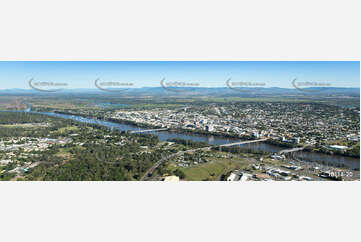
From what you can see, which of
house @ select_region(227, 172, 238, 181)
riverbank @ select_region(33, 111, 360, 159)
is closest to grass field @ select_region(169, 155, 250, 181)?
house @ select_region(227, 172, 238, 181)

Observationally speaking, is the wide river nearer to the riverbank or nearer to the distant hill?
the riverbank

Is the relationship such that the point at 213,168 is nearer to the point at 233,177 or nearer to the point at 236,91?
the point at 233,177

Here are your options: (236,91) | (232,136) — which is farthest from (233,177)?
(236,91)

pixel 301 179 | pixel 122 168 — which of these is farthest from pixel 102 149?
pixel 301 179

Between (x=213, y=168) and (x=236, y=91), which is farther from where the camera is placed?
(x=236, y=91)

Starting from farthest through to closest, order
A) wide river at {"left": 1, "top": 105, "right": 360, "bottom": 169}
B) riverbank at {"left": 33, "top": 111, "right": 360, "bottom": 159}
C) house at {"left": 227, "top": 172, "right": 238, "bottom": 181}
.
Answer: riverbank at {"left": 33, "top": 111, "right": 360, "bottom": 159} → wide river at {"left": 1, "top": 105, "right": 360, "bottom": 169} → house at {"left": 227, "top": 172, "right": 238, "bottom": 181}

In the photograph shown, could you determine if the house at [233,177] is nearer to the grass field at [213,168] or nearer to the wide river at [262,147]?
the grass field at [213,168]

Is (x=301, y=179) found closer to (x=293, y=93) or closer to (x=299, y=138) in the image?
(x=299, y=138)

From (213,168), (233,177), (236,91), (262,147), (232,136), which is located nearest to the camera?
(233,177)

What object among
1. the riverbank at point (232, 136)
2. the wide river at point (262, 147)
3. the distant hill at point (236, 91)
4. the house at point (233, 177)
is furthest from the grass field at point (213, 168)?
the distant hill at point (236, 91)

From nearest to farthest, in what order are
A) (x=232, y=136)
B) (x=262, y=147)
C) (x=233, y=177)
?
1. (x=233, y=177)
2. (x=262, y=147)
3. (x=232, y=136)

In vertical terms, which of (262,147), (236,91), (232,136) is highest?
(236,91)
